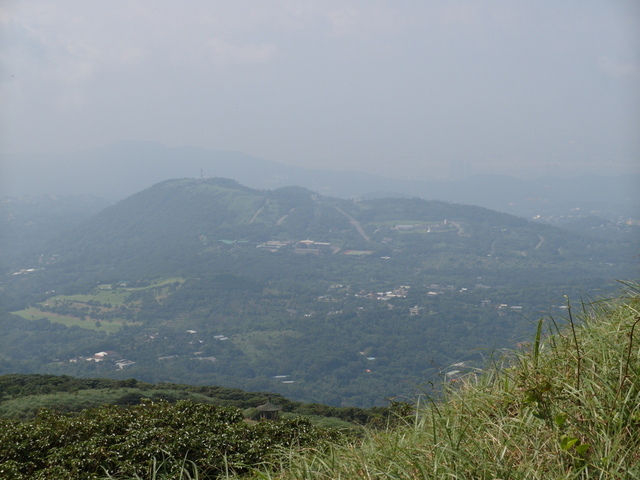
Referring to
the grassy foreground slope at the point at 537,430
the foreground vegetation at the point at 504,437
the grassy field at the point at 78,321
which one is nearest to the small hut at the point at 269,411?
the foreground vegetation at the point at 504,437

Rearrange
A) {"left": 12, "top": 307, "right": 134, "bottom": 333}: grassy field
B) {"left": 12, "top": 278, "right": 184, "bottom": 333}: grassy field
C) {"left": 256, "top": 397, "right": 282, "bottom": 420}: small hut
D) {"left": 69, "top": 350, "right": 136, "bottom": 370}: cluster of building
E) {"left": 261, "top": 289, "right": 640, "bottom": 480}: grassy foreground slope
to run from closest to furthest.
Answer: {"left": 261, "top": 289, "right": 640, "bottom": 480}: grassy foreground slope → {"left": 256, "top": 397, "right": 282, "bottom": 420}: small hut → {"left": 69, "top": 350, "right": 136, "bottom": 370}: cluster of building → {"left": 12, "top": 307, "right": 134, "bottom": 333}: grassy field → {"left": 12, "top": 278, "right": 184, "bottom": 333}: grassy field

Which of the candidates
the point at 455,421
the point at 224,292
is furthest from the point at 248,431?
the point at 224,292

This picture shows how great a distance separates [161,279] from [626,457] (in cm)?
9457

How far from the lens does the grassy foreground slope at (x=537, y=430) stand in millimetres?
2150

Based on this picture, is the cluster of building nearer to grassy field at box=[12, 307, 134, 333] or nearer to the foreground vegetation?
grassy field at box=[12, 307, 134, 333]

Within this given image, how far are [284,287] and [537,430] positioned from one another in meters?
89.4

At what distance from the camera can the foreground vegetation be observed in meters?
2.19

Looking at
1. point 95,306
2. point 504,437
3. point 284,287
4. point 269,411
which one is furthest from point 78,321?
point 504,437

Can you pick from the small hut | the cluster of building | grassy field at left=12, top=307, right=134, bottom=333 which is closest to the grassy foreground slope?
the small hut

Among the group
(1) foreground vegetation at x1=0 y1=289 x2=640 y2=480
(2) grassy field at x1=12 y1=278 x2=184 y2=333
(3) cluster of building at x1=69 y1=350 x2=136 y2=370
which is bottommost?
(3) cluster of building at x1=69 y1=350 x2=136 y2=370

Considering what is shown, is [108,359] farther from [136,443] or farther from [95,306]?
[136,443]

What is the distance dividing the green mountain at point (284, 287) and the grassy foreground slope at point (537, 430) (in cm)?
114

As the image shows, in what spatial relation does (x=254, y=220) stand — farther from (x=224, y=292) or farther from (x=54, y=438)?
(x=54, y=438)

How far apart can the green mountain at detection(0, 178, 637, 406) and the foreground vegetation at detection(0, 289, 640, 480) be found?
3.50 feet
